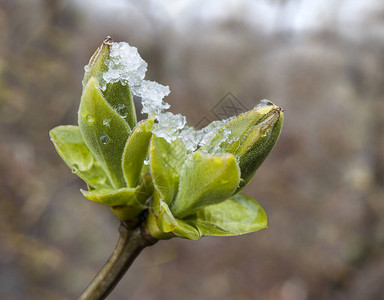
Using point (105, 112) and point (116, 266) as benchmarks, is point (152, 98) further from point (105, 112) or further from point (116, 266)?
point (116, 266)

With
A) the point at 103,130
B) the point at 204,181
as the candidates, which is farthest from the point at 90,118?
the point at 204,181

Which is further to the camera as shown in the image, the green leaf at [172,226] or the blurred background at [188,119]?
the blurred background at [188,119]

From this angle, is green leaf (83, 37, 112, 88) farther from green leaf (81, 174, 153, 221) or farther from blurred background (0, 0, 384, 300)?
blurred background (0, 0, 384, 300)

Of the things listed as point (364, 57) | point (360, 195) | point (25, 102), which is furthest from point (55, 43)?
point (364, 57)

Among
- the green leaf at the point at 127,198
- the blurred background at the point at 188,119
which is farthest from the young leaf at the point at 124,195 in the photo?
the blurred background at the point at 188,119

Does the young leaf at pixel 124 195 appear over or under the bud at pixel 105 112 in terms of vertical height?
under

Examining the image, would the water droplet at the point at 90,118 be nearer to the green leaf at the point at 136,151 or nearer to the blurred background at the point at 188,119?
the green leaf at the point at 136,151

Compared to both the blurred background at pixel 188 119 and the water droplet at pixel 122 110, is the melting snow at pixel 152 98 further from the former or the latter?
the blurred background at pixel 188 119
